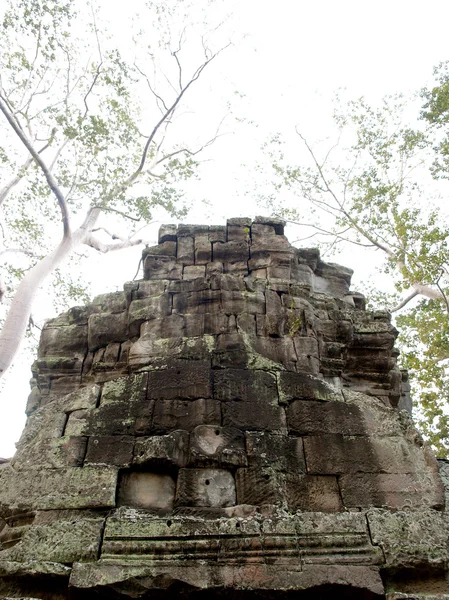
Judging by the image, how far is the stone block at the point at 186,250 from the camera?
5578mm

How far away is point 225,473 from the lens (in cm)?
354

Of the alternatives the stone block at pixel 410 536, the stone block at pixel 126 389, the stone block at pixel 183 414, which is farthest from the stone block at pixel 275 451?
the stone block at pixel 126 389

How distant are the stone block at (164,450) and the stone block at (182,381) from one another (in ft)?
1.21

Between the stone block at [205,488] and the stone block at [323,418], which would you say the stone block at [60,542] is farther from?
the stone block at [323,418]

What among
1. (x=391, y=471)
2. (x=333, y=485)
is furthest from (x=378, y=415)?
(x=333, y=485)

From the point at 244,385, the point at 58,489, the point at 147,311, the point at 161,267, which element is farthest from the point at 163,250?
the point at 58,489

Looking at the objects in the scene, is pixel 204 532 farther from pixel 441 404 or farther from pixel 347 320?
pixel 441 404

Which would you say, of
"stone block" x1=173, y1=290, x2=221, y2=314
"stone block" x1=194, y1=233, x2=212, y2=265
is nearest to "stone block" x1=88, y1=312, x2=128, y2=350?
"stone block" x1=173, y1=290, x2=221, y2=314

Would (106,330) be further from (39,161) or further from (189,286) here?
(39,161)

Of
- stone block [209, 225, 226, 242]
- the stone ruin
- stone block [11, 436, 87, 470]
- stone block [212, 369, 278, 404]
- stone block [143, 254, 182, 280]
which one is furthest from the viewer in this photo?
stone block [209, 225, 226, 242]

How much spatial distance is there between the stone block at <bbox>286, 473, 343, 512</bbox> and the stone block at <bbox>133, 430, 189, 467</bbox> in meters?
0.75

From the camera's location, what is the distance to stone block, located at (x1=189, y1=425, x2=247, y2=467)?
11.6 ft

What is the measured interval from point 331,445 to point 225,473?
2.60 feet

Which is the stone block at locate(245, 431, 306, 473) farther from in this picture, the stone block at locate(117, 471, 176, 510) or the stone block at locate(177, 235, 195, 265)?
the stone block at locate(177, 235, 195, 265)
